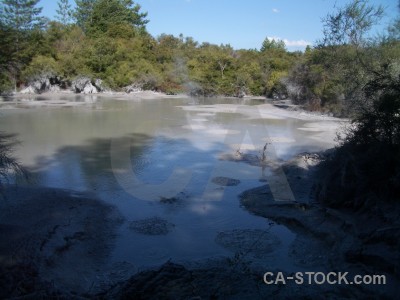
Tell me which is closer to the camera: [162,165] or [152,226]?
[152,226]

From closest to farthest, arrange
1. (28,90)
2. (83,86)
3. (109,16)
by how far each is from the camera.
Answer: (28,90), (83,86), (109,16)

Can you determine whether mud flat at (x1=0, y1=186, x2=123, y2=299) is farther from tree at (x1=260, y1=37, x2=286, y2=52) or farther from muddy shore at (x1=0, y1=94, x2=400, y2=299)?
tree at (x1=260, y1=37, x2=286, y2=52)

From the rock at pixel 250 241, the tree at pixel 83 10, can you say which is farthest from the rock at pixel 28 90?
the rock at pixel 250 241

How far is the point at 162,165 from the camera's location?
480 inches

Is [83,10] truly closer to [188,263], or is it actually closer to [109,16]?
[109,16]

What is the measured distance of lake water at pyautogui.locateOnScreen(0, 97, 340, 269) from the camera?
684cm

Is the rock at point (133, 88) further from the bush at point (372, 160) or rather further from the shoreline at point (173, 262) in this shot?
the bush at point (372, 160)

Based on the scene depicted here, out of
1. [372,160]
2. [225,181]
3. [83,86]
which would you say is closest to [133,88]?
[83,86]

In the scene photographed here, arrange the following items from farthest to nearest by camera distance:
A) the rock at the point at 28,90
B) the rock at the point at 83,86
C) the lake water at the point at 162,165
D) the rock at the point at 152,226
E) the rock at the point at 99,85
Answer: the rock at the point at 99,85
the rock at the point at 83,86
the rock at the point at 28,90
the rock at the point at 152,226
the lake water at the point at 162,165

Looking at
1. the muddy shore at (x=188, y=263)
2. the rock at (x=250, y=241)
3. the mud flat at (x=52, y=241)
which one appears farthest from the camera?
the rock at (x=250, y=241)

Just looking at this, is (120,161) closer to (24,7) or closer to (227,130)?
(227,130)

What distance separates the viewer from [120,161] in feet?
40.9

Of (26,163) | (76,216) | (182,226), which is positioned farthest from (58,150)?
(182,226)

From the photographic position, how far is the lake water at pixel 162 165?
6.84 metres
